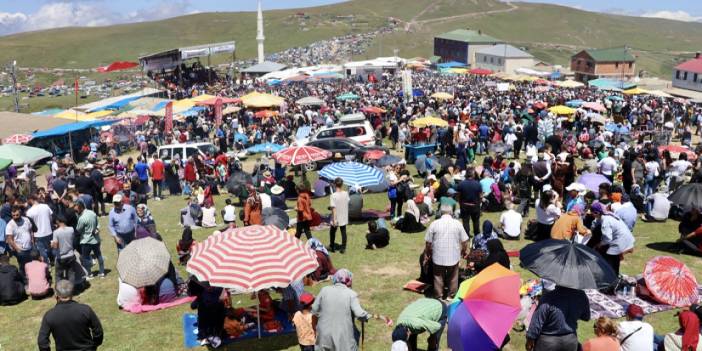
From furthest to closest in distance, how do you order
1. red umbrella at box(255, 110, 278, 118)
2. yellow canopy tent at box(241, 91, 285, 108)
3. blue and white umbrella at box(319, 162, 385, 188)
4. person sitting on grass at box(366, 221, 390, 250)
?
1. red umbrella at box(255, 110, 278, 118)
2. yellow canopy tent at box(241, 91, 285, 108)
3. blue and white umbrella at box(319, 162, 385, 188)
4. person sitting on grass at box(366, 221, 390, 250)

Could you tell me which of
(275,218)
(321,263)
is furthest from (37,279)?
(321,263)

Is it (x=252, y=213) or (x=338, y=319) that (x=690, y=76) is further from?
(x=338, y=319)

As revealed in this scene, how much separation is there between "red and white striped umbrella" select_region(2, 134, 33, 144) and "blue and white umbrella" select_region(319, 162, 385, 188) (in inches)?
750

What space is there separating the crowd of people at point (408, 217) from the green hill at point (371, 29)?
11525 centimetres

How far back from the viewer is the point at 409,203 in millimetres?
13070

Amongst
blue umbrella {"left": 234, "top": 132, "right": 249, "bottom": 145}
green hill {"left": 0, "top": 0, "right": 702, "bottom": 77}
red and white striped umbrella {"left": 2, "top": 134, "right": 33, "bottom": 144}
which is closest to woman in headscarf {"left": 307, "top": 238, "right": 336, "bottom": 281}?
blue umbrella {"left": 234, "top": 132, "right": 249, "bottom": 145}

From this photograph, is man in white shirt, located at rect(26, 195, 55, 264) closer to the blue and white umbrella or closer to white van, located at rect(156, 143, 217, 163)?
the blue and white umbrella

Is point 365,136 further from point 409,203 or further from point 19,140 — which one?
point 19,140

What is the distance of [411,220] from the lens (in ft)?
43.0

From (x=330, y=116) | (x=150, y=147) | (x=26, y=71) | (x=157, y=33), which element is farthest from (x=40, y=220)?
(x=157, y=33)

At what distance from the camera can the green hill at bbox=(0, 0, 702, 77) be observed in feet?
458

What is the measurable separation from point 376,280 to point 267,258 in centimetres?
378

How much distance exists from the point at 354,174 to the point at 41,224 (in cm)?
656

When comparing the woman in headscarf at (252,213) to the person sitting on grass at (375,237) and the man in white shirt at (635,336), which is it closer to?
the person sitting on grass at (375,237)
